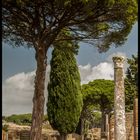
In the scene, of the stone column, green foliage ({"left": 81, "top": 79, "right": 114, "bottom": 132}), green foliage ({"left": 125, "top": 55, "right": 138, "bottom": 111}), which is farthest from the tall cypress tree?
the stone column

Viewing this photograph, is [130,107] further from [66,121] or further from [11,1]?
[11,1]

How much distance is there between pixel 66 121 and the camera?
77.0ft

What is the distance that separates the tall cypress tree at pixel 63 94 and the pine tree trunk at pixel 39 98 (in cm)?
1052

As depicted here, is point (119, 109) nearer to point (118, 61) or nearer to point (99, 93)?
point (118, 61)

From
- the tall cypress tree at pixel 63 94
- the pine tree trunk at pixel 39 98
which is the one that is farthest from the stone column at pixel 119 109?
the tall cypress tree at pixel 63 94

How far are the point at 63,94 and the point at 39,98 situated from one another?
1138cm

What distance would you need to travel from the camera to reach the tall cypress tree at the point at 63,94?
23.4 meters

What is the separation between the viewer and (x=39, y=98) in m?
12.4

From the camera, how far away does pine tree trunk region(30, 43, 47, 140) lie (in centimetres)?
1232

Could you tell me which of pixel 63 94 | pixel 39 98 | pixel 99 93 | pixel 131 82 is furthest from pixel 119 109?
pixel 99 93

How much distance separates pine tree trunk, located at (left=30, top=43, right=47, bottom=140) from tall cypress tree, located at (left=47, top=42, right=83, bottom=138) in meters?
10.5

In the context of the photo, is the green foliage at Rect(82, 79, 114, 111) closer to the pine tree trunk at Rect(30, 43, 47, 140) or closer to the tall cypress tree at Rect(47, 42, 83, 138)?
the tall cypress tree at Rect(47, 42, 83, 138)

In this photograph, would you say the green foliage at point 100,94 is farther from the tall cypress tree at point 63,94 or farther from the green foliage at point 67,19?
the green foliage at point 67,19

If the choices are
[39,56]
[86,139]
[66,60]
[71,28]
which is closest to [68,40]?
[71,28]
